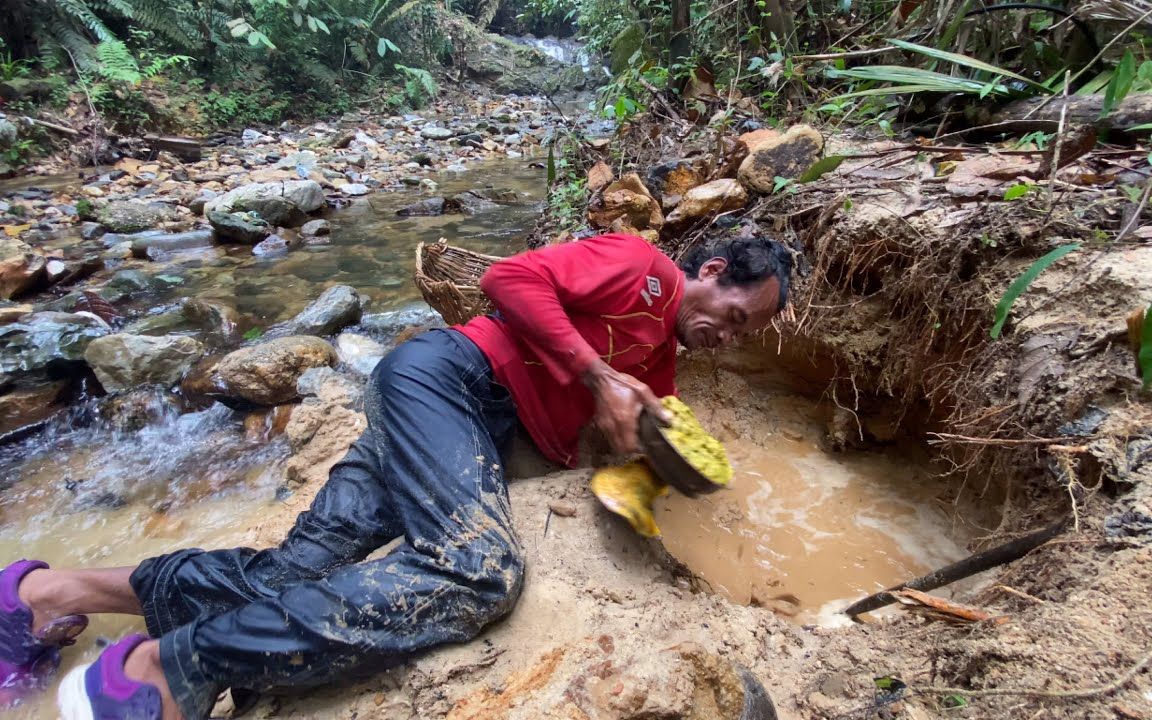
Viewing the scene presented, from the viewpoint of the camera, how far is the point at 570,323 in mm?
1938

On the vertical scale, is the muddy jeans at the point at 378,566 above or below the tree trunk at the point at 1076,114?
below

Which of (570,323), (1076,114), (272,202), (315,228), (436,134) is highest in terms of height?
(1076,114)

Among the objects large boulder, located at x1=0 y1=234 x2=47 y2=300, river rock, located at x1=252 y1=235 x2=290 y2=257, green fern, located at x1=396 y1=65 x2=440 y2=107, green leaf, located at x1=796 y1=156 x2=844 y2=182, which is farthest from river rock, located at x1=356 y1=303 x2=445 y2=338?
green fern, located at x1=396 y1=65 x2=440 y2=107

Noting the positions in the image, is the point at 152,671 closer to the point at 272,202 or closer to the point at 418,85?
the point at 272,202

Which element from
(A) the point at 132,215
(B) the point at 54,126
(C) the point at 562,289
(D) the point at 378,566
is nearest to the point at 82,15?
(B) the point at 54,126

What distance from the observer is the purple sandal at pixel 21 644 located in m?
1.76

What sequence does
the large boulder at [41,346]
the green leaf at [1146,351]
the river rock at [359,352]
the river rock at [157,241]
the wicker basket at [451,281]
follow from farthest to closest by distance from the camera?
the river rock at [157,241] < the river rock at [359,352] < the large boulder at [41,346] < the wicker basket at [451,281] < the green leaf at [1146,351]

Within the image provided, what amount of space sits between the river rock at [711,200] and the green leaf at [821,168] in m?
0.31

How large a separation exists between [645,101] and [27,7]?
10007mm

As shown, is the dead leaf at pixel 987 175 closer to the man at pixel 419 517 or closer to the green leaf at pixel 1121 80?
the green leaf at pixel 1121 80

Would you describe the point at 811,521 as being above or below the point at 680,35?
below

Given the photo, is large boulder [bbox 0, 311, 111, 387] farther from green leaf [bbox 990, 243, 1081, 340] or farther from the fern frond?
Answer: the fern frond

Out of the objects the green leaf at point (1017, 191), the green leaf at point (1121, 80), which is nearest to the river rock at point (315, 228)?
the green leaf at point (1017, 191)

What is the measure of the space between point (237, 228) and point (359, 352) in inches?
125
